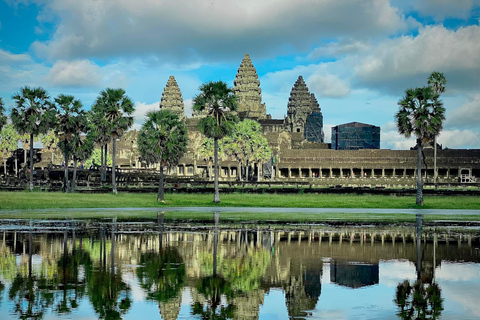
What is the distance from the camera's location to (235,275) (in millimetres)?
16125

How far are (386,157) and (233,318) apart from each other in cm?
11636

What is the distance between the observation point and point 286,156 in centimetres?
12788

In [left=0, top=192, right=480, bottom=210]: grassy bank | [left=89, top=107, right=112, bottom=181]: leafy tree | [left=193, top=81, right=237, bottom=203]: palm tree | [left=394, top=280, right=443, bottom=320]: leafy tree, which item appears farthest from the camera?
[left=89, top=107, right=112, bottom=181]: leafy tree

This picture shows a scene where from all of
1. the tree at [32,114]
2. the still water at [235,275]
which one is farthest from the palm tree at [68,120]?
the still water at [235,275]

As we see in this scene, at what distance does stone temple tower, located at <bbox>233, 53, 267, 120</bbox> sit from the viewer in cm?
19112

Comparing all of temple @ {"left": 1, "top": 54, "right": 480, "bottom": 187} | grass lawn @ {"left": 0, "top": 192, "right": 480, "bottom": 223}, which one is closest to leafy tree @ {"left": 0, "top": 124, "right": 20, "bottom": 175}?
temple @ {"left": 1, "top": 54, "right": 480, "bottom": 187}

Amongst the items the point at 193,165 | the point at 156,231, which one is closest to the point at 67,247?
the point at 156,231

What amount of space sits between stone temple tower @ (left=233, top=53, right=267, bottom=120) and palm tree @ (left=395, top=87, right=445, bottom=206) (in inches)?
5077

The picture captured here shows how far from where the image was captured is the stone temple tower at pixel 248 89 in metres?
191

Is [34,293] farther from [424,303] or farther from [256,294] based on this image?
[424,303]

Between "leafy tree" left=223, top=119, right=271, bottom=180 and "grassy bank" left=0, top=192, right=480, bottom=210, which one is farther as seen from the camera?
"leafy tree" left=223, top=119, right=271, bottom=180

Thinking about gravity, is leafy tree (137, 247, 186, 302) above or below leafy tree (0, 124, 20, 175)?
below

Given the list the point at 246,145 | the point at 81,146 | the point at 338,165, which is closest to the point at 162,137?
the point at 81,146

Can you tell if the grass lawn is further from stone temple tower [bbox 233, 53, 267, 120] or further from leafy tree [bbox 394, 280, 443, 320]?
stone temple tower [bbox 233, 53, 267, 120]
